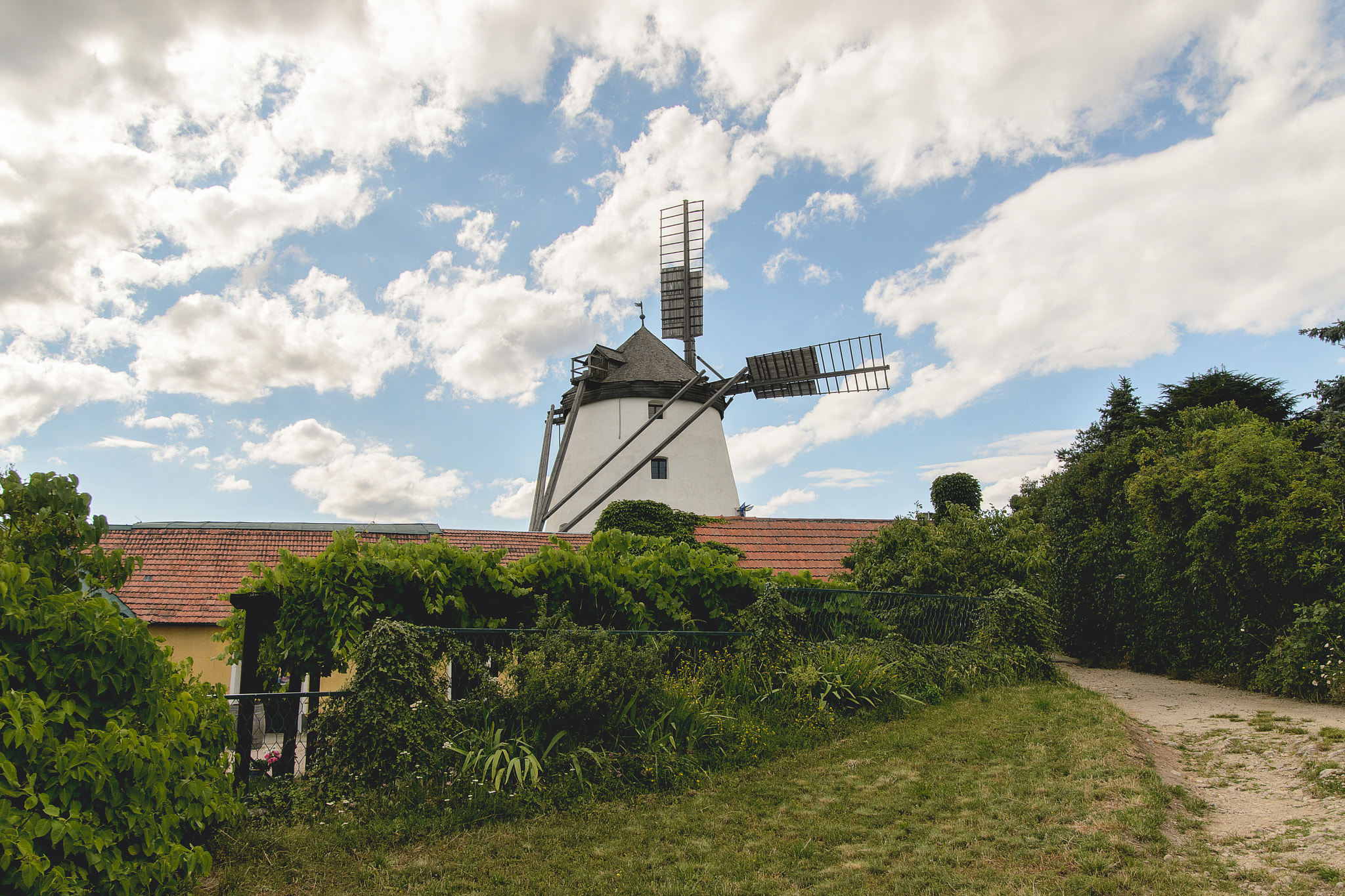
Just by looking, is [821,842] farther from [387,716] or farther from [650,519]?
[650,519]

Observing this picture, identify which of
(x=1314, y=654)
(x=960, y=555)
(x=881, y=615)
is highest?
(x=960, y=555)

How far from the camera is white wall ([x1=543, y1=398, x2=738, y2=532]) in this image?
2273 centimetres

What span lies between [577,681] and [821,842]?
2018 mm

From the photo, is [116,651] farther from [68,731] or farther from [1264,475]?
[1264,475]

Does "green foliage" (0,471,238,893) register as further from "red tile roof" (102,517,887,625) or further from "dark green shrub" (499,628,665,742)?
"red tile roof" (102,517,887,625)

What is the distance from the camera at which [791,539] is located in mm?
16703

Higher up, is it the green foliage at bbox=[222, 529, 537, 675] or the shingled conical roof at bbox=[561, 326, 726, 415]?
the shingled conical roof at bbox=[561, 326, 726, 415]

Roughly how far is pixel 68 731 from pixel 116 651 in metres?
0.34

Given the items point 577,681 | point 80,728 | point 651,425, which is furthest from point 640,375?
point 80,728

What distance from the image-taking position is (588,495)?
2291cm

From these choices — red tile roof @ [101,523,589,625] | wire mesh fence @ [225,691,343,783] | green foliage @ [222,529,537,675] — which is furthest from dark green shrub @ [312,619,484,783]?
red tile roof @ [101,523,589,625]

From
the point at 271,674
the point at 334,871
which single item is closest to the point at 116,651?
the point at 334,871

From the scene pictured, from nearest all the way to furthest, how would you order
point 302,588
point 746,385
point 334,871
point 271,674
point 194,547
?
1. point 334,871
2. point 302,588
3. point 271,674
4. point 194,547
5. point 746,385

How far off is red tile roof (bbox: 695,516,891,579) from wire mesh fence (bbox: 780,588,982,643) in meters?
5.15
